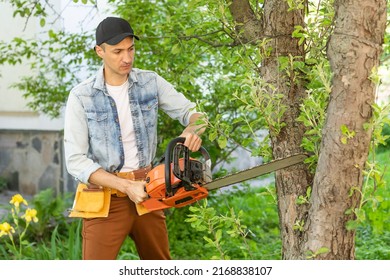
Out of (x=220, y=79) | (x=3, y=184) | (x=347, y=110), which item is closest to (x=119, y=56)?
(x=347, y=110)

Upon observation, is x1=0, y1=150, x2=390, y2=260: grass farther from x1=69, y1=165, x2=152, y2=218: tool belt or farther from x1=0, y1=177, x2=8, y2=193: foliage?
x1=0, y1=177, x2=8, y2=193: foliage

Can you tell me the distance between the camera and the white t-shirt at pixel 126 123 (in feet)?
11.7

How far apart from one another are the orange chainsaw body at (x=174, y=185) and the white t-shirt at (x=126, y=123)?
24 centimetres

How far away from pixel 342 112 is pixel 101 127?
4.03 feet

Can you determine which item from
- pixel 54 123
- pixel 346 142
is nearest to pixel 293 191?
pixel 346 142

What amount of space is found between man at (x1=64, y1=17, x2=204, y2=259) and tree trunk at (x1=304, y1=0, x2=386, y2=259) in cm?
84

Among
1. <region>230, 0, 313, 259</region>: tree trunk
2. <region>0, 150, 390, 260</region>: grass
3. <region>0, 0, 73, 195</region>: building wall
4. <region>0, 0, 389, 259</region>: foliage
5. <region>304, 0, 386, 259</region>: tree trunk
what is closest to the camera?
<region>304, 0, 386, 259</region>: tree trunk

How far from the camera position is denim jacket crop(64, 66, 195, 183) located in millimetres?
3457

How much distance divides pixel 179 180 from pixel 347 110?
87 centimetres

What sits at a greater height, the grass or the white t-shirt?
the white t-shirt

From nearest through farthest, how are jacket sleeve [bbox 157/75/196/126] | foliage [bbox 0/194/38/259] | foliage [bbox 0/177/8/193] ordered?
jacket sleeve [bbox 157/75/196/126] < foliage [bbox 0/194/38/259] < foliage [bbox 0/177/8/193]

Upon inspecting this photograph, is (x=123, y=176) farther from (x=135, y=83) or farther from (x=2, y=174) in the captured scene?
(x=2, y=174)

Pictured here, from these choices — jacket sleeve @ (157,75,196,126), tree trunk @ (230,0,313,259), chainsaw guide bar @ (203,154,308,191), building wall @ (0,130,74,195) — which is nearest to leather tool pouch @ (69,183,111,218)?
jacket sleeve @ (157,75,196,126)

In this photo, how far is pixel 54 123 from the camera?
788cm
